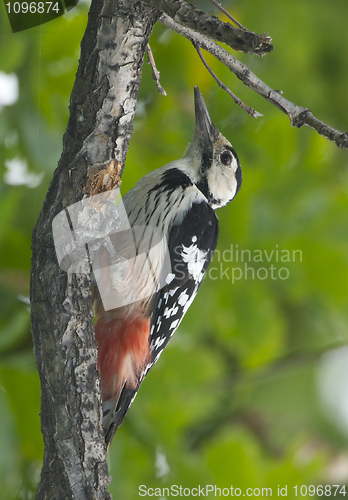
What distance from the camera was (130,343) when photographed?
3.81ft

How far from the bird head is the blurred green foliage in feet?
0.24

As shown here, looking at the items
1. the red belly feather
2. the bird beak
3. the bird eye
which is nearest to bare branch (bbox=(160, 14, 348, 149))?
the bird beak

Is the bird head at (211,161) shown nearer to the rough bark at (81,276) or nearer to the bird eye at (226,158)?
the bird eye at (226,158)

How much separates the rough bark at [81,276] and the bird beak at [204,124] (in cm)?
55

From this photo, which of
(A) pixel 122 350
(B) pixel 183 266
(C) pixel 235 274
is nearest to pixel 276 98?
(B) pixel 183 266

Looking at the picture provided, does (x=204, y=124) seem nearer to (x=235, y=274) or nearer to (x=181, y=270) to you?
(x=181, y=270)

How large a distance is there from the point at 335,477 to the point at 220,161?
6.73 feet

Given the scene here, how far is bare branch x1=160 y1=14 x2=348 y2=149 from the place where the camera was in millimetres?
700

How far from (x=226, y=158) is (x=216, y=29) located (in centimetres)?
79

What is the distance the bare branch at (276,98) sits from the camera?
0.70 metres

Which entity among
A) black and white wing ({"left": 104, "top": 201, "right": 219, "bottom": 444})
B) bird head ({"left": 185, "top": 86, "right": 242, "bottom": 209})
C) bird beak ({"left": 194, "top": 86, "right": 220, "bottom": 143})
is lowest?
black and white wing ({"left": 104, "top": 201, "right": 219, "bottom": 444})

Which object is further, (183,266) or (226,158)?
(226,158)

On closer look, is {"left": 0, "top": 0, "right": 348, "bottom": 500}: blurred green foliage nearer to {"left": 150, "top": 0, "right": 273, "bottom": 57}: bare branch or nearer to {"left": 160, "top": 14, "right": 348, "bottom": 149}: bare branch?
{"left": 160, "top": 14, "right": 348, "bottom": 149}: bare branch

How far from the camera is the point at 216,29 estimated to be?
575mm
